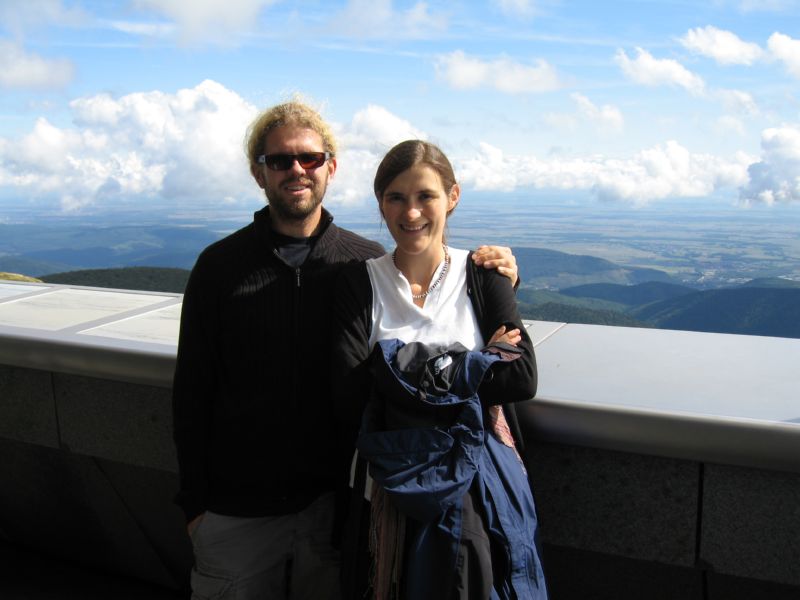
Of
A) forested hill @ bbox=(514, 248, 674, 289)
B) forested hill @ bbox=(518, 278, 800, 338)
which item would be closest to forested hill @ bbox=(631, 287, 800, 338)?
forested hill @ bbox=(518, 278, 800, 338)

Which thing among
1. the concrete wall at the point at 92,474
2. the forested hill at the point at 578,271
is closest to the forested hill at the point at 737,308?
the forested hill at the point at 578,271

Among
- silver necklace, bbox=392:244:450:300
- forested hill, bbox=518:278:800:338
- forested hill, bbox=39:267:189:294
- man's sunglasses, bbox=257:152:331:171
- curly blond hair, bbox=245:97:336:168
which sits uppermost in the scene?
curly blond hair, bbox=245:97:336:168

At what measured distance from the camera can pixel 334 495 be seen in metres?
2.31

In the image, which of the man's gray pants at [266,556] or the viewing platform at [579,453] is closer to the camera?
the viewing platform at [579,453]

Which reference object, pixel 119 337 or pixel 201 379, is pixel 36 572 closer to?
pixel 119 337

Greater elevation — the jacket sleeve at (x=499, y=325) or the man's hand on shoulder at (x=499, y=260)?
the man's hand on shoulder at (x=499, y=260)

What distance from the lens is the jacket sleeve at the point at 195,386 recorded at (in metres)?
2.19

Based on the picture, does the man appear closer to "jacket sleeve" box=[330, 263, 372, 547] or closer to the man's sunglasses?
the man's sunglasses

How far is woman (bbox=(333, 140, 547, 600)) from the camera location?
1.68m

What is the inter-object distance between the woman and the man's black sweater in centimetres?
17

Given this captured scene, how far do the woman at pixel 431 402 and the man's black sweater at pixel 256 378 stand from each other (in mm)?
170

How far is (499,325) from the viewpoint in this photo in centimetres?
196

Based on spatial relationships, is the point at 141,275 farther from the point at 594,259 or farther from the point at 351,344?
the point at 594,259

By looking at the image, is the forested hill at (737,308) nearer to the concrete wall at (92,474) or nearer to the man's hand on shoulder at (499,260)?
the concrete wall at (92,474)
